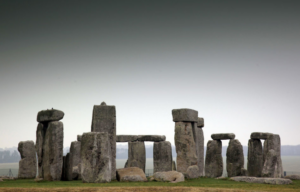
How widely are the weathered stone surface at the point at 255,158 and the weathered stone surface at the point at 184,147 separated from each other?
5013mm

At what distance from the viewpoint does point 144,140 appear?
1003 inches

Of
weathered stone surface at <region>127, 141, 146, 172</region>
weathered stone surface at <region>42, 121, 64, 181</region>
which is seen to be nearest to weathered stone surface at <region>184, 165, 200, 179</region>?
weathered stone surface at <region>42, 121, 64, 181</region>

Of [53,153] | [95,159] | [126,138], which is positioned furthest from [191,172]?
[126,138]

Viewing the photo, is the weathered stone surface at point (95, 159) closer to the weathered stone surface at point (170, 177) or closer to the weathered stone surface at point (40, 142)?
the weathered stone surface at point (170, 177)

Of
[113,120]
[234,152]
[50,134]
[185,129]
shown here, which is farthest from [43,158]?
[234,152]

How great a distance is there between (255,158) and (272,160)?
415 centimetres

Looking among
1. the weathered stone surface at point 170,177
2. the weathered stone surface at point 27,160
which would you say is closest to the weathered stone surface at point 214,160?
the weathered stone surface at point 170,177

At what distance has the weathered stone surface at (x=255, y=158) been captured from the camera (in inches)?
828

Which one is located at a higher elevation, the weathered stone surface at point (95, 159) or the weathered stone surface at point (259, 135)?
the weathered stone surface at point (259, 135)

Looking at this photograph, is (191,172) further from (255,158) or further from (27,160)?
(27,160)

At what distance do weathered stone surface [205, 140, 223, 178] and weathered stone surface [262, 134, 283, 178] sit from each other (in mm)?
3798

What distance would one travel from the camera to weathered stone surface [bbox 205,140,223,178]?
23.0 meters

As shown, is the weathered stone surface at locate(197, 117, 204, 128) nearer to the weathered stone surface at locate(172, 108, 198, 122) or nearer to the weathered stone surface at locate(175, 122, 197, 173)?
the weathered stone surface at locate(172, 108, 198, 122)

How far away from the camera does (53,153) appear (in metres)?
16.1
